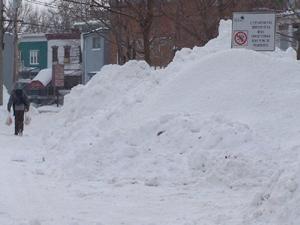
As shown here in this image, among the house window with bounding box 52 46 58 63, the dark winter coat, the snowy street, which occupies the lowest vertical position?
the snowy street

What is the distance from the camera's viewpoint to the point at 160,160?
11562 mm

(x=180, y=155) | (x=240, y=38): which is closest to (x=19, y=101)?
(x=240, y=38)

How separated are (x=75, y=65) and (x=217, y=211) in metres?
64.6

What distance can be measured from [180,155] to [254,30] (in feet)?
14.8

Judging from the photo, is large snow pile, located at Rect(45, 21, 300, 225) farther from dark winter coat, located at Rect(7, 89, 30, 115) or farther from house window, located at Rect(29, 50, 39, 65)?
house window, located at Rect(29, 50, 39, 65)

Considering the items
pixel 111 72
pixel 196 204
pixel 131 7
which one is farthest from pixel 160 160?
pixel 131 7

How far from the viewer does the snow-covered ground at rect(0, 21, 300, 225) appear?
324 inches

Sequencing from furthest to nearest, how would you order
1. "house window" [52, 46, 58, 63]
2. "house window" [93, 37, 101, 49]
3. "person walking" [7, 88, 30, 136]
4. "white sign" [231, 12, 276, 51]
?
"house window" [52, 46, 58, 63] < "house window" [93, 37, 101, 49] < "person walking" [7, 88, 30, 136] < "white sign" [231, 12, 276, 51]

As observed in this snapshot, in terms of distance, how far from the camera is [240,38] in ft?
50.0

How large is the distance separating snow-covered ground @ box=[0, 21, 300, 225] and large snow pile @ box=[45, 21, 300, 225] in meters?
0.02

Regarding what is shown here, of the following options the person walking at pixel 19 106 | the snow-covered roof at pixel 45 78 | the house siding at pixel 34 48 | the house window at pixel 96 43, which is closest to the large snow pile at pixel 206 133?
the person walking at pixel 19 106

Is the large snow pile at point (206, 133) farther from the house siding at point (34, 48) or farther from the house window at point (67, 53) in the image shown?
the house siding at point (34, 48)

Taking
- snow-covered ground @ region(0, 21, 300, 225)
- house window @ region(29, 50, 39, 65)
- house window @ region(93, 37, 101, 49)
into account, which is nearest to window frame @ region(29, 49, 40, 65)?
house window @ region(29, 50, 39, 65)

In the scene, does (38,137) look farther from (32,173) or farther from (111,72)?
(32,173)
